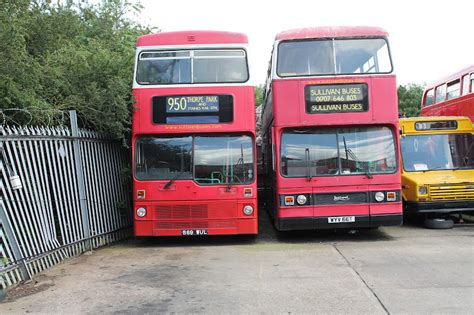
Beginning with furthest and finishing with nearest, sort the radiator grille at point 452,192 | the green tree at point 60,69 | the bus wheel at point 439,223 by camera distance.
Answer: the bus wheel at point 439,223, the radiator grille at point 452,192, the green tree at point 60,69

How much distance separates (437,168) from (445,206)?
1188mm

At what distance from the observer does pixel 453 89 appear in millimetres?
14867

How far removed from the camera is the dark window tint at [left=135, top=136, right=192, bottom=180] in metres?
9.61

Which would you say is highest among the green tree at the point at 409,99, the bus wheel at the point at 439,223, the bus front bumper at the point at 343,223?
the green tree at the point at 409,99

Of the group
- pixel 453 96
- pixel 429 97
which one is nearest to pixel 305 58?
pixel 453 96

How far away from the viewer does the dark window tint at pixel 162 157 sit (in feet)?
31.5

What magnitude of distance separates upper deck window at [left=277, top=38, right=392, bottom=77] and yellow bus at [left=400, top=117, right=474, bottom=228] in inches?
120

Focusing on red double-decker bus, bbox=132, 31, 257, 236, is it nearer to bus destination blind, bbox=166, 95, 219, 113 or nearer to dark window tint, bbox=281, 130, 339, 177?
bus destination blind, bbox=166, 95, 219, 113

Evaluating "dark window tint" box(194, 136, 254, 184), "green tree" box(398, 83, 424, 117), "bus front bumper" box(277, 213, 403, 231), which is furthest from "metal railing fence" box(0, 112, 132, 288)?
"green tree" box(398, 83, 424, 117)

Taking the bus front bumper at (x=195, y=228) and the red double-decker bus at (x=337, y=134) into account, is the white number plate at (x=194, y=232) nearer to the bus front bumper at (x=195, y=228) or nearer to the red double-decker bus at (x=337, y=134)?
the bus front bumper at (x=195, y=228)

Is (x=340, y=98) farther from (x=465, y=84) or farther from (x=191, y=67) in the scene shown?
(x=465, y=84)

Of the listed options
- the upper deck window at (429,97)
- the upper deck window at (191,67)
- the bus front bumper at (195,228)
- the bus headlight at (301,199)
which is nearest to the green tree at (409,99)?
the upper deck window at (429,97)

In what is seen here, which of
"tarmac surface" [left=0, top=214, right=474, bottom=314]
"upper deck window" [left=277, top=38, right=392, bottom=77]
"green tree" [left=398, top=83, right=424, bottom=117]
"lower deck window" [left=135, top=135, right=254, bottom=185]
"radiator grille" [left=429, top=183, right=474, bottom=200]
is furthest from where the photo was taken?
"green tree" [left=398, top=83, right=424, bottom=117]

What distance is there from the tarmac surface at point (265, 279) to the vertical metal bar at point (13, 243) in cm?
23
